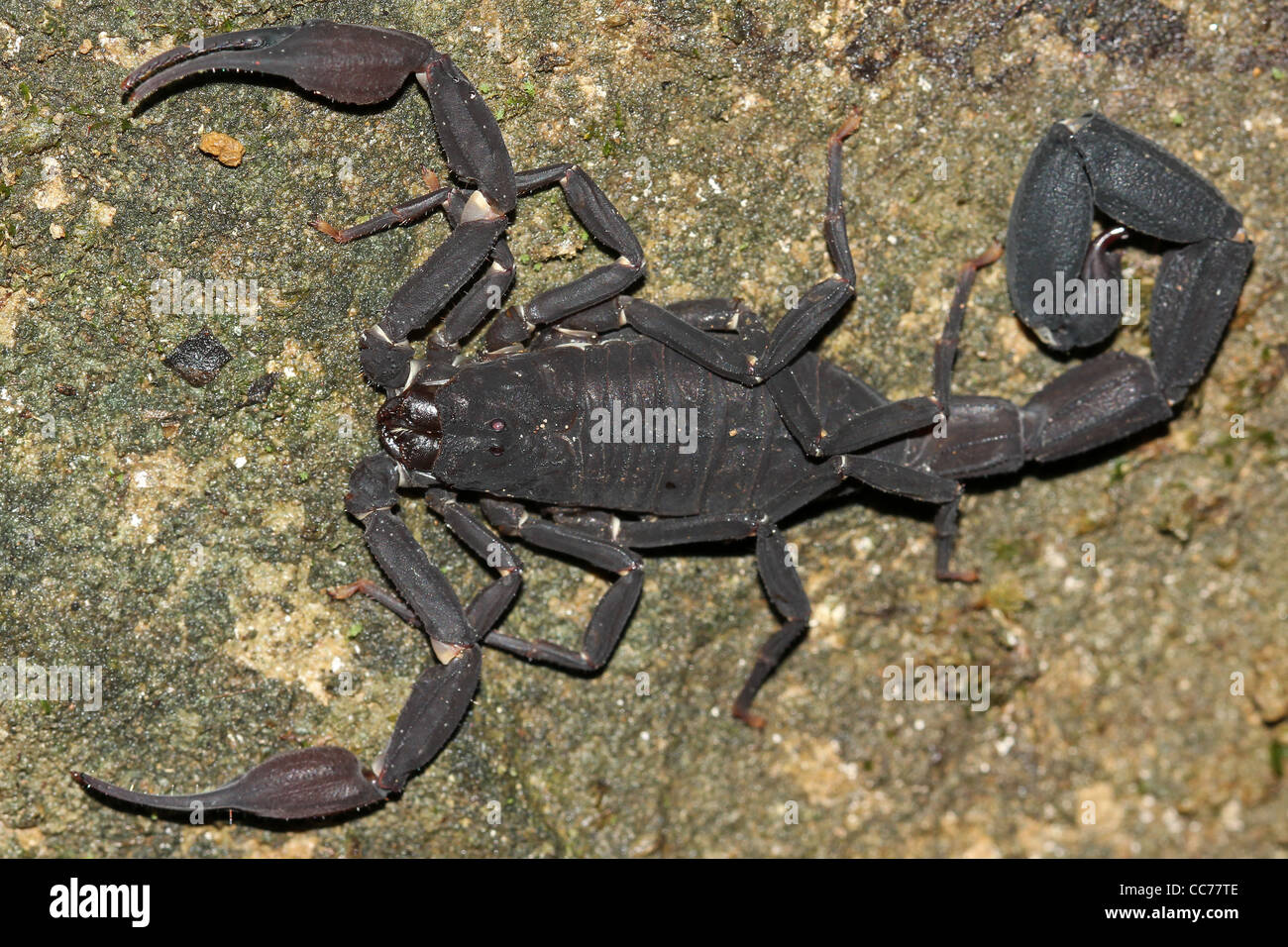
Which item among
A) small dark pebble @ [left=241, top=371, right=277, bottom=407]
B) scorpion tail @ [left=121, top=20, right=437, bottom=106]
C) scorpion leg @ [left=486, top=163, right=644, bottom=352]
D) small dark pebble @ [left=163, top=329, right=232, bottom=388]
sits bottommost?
small dark pebble @ [left=241, top=371, right=277, bottom=407]

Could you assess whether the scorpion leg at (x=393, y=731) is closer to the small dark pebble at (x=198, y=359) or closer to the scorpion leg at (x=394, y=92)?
the scorpion leg at (x=394, y=92)

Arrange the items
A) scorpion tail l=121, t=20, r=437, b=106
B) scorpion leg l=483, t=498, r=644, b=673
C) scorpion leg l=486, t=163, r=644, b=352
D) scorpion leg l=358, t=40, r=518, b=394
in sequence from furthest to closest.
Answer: scorpion leg l=483, t=498, r=644, b=673, scorpion leg l=486, t=163, r=644, b=352, scorpion leg l=358, t=40, r=518, b=394, scorpion tail l=121, t=20, r=437, b=106

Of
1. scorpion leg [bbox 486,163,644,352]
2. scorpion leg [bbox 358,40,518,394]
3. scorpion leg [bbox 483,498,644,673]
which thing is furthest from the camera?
scorpion leg [bbox 483,498,644,673]

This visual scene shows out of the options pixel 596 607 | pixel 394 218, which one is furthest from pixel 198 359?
pixel 596 607

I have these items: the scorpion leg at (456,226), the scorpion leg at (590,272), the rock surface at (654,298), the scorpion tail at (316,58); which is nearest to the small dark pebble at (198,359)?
the rock surface at (654,298)

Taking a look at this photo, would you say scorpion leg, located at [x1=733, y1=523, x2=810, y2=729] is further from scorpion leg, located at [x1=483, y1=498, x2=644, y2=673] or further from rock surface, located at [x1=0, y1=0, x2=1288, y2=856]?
scorpion leg, located at [x1=483, y1=498, x2=644, y2=673]

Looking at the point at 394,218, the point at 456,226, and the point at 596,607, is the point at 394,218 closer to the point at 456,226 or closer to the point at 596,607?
the point at 456,226

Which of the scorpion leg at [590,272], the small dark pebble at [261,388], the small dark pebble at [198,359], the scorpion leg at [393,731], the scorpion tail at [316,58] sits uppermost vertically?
the scorpion tail at [316,58]

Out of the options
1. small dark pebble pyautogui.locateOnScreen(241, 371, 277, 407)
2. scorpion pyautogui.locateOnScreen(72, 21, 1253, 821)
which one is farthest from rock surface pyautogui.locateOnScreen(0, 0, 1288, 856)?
scorpion pyautogui.locateOnScreen(72, 21, 1253, 821)
